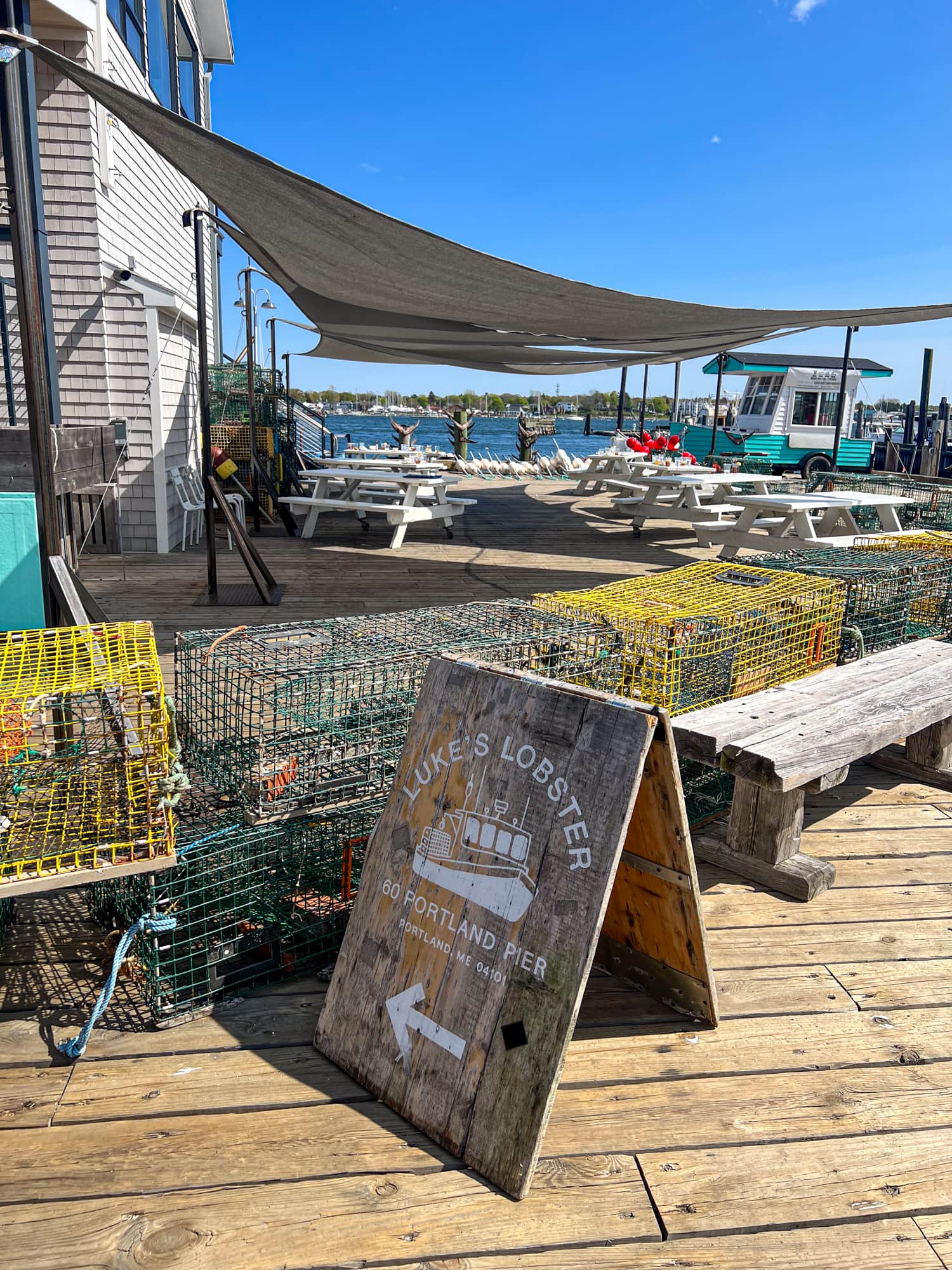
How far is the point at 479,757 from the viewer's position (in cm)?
A: 219

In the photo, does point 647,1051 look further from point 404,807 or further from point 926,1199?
point 404,807

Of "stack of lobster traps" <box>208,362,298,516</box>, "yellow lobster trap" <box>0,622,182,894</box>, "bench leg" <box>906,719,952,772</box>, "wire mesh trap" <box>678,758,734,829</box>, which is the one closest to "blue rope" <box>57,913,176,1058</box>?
"yellow lobster trap" <box>0,622,182,894</box>

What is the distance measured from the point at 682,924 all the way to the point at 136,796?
4.92ft

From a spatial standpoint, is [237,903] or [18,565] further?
[18,565]

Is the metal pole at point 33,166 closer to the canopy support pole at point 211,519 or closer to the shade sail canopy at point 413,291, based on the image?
the shade sail canopy at point 413,291

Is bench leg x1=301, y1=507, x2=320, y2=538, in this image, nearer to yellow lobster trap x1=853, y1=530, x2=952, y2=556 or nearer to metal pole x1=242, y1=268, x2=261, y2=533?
metal pole x1=242, y1=268, x2=261, y2=533

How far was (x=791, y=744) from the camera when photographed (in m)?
3.02

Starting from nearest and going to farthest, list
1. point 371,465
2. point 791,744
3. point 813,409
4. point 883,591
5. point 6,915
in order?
point 6,915
point 791,744
point 883,591
point 371,465
point 813,409

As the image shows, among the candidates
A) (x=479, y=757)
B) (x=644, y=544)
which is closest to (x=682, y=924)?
(x=479, y=757)

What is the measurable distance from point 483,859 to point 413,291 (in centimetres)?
478

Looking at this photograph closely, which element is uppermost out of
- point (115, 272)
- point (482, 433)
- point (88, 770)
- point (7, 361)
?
point (482, 433)

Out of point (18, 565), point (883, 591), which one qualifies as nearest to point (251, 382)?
point (18, 565)

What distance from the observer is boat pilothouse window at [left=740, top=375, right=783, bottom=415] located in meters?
23.2

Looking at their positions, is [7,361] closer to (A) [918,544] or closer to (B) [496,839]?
(A) [918,544]
